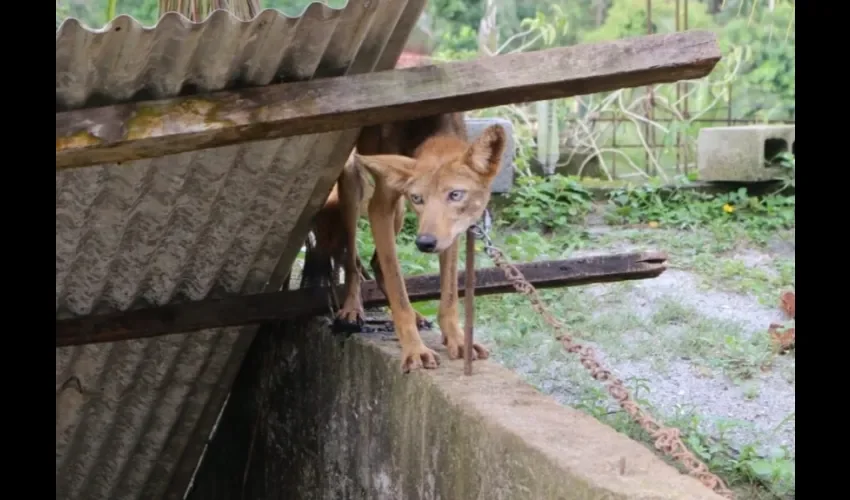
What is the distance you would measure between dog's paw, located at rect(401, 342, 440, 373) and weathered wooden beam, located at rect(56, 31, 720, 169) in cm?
136

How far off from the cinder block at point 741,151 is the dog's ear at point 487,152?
6865 millimetres

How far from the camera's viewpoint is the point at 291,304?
5.41 metres

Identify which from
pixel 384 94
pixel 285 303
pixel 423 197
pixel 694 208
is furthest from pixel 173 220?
pixel 694 208

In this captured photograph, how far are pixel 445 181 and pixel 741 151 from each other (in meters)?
7.20

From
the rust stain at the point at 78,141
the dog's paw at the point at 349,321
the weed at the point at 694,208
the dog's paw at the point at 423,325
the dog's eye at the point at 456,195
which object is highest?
the rust stain at the point at 78,141

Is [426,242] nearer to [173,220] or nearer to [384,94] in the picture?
[384,94]

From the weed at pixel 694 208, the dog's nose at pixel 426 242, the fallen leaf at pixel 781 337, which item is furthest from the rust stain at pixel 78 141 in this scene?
the weed at pixel 694 208

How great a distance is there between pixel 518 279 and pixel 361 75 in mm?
1252

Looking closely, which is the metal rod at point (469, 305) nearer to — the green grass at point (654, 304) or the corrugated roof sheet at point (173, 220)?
the corrugated roof sheet at point (173, 220)

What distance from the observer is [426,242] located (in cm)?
428

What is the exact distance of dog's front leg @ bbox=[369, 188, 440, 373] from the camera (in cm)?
468

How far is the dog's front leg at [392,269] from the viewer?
4676 mm
